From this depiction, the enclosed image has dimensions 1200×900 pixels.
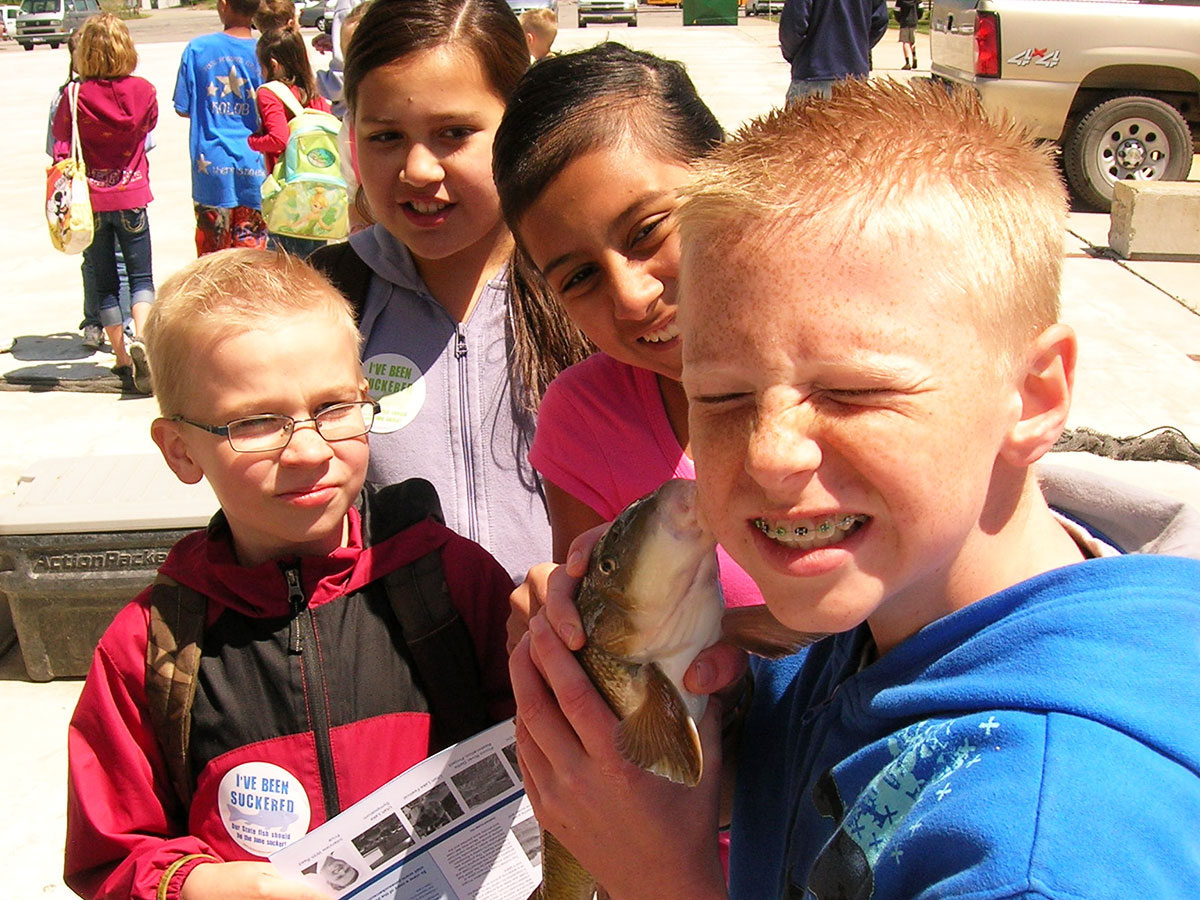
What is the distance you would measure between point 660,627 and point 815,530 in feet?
1.23

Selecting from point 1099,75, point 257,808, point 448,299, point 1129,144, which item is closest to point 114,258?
point 448,299

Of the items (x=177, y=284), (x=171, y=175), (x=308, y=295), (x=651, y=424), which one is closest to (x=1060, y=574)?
(x=651, y=424)

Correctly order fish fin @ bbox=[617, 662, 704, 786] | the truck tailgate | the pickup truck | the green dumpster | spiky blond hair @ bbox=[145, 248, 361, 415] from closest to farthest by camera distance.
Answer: fish fin @ bbox=[617, 662, 704, 786]
spiky blond hair @ bbox=[145, 248, 361, 415]
the pickup truck
the truck tailgate
the green dumpster

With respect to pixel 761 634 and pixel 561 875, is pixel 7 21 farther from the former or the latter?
pixel 761 634

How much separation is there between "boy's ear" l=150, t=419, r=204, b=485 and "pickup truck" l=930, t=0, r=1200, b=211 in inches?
392

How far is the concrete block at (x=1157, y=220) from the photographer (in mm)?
9250

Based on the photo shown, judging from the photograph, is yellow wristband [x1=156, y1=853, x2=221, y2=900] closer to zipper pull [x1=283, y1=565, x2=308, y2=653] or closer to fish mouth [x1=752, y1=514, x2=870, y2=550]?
zipper pull [x1=283, y1=565, x2=308, y2=653]

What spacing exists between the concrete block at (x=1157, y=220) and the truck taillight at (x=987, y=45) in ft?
6.20

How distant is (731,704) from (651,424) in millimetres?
621

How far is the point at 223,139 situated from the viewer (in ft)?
26.4

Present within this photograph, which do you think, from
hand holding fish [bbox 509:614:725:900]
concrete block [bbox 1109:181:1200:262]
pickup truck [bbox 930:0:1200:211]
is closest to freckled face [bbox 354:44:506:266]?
hand holding fish [bbox 509:614:725:900]

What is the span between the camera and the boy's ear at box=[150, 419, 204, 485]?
6.79 feet

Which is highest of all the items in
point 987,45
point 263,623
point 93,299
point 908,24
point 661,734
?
point 908,24

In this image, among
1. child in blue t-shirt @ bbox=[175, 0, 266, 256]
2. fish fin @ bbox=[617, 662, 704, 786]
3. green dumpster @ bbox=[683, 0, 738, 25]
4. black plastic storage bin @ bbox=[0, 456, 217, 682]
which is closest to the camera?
fish fin @ bbox=[617, 662, 704, 786]
